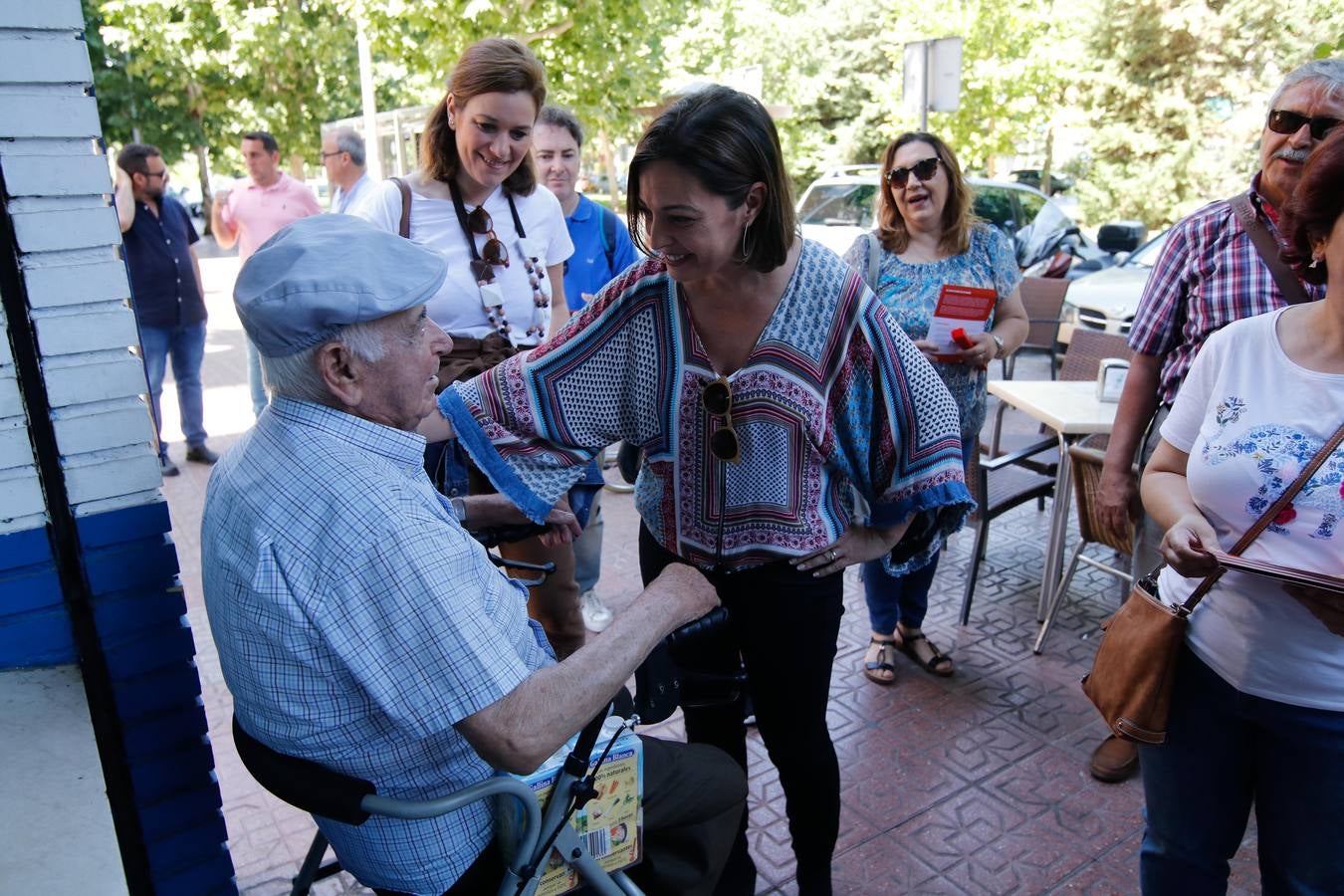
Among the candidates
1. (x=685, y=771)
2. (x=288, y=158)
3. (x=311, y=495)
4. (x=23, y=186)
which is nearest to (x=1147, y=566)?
(x=685, y=771)

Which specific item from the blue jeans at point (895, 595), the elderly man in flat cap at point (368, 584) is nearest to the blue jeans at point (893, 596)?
the blue jeans at point (895, 595)

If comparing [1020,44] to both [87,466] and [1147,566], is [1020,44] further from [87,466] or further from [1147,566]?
[87,466]

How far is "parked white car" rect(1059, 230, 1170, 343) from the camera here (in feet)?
27.1

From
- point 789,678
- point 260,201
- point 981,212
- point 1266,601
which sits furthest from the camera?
point 981,212

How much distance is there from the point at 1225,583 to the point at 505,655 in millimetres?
1361

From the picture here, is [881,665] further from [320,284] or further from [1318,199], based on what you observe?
[320,284]

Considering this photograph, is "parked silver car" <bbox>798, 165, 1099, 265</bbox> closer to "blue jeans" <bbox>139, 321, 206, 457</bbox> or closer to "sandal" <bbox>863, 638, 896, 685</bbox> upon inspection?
"blue jeans" <bbox>139, 321, 206, 457</bbox>

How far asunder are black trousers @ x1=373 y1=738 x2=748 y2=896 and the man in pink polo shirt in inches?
233

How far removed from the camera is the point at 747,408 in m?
1.95

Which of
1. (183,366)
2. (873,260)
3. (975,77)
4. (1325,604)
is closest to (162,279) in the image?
(183,366)

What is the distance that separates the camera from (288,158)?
20703 millimetres

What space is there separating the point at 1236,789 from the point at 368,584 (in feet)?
5.49

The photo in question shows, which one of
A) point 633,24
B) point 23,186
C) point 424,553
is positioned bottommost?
point 424,553

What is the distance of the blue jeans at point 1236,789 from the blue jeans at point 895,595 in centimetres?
168
